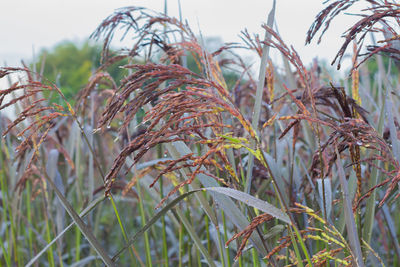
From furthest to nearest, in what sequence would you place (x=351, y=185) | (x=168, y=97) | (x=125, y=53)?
(x=125, y=53), (x=351, y=185), (x=168, y=97)

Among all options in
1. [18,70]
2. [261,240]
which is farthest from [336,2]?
[18,70]

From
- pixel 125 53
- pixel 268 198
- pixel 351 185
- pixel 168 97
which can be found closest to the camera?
pixel 168 97

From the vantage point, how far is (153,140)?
67 centimetres

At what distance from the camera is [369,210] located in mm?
942

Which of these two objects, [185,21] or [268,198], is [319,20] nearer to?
[185,21]

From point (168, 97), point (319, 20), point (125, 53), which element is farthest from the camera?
point (125, 53)

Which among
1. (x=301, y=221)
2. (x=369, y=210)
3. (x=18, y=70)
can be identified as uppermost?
(x=18, y=70)

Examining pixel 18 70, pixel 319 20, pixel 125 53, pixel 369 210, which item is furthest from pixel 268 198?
pixel 18 70

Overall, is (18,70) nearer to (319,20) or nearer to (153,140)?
(153,140)

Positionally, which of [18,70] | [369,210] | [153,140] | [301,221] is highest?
[18,70]

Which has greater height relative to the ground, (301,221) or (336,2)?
(336,2)

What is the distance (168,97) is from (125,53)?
0.60m

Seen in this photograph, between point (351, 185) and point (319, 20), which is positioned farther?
point (351, 185)

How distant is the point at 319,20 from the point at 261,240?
377 millimetres
